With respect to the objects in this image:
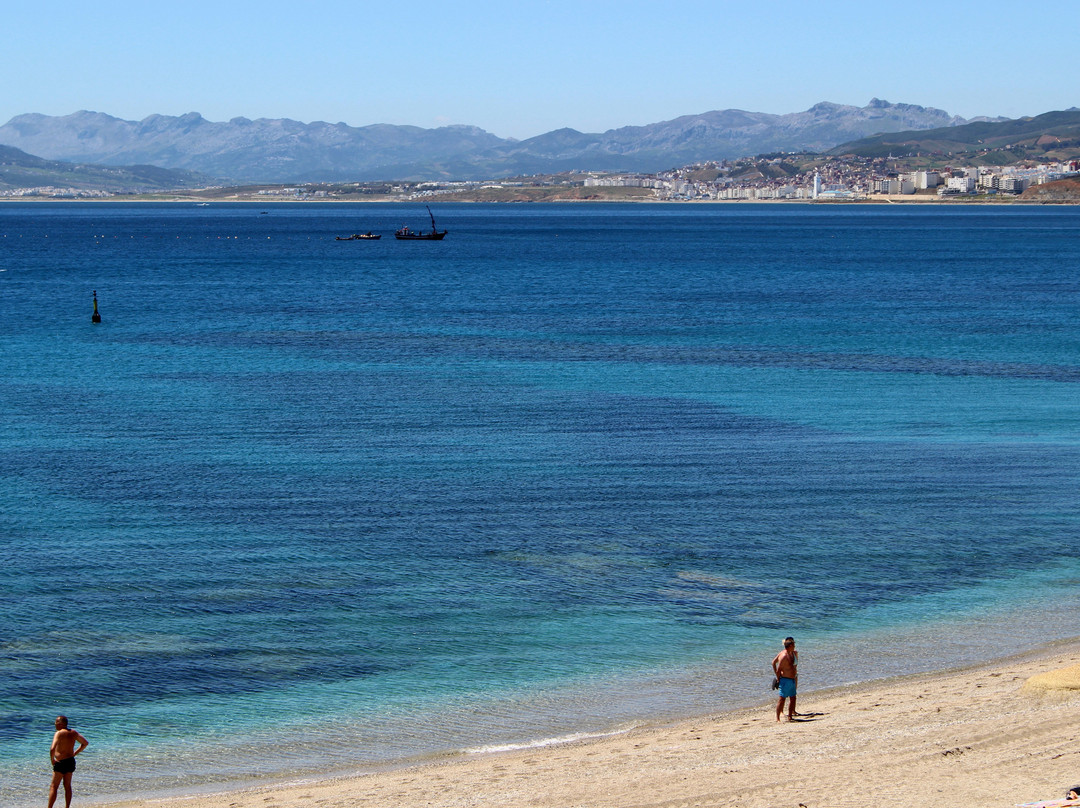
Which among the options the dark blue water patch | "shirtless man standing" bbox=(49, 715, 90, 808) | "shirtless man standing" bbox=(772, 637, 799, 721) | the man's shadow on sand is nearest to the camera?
"shirtless man standing" bbox=(49, 715, 90, 808)

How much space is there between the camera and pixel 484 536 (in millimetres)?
33781

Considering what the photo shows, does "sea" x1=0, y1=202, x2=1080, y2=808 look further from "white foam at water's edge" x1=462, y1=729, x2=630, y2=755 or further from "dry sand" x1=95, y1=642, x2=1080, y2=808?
"dry sand" x1=95, y1=642, x2=1080, y2=808

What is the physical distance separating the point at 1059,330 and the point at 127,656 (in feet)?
245

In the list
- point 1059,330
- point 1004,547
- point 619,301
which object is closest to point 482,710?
point 1004,547

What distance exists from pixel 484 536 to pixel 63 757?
54.0 feet

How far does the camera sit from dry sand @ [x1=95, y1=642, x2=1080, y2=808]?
17375mm

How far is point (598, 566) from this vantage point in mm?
31156

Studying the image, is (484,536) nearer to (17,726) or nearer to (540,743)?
(540,743)

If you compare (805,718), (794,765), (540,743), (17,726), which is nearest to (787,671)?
(805,718)

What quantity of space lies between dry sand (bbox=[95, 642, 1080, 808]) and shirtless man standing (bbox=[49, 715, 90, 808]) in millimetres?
1488

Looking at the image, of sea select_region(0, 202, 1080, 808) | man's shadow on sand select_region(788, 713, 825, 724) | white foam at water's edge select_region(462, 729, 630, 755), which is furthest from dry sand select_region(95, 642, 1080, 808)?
sea select_region(0, 202, 1080, 808)

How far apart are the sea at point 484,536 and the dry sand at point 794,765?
1298mm

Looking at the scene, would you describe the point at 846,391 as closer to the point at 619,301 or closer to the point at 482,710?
the point at 482,710

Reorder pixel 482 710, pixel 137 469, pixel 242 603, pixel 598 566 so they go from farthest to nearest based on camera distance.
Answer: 1. pixel 137 469
2. pixel 598 566
3. pixel 242 603
4. pixel 482 710
